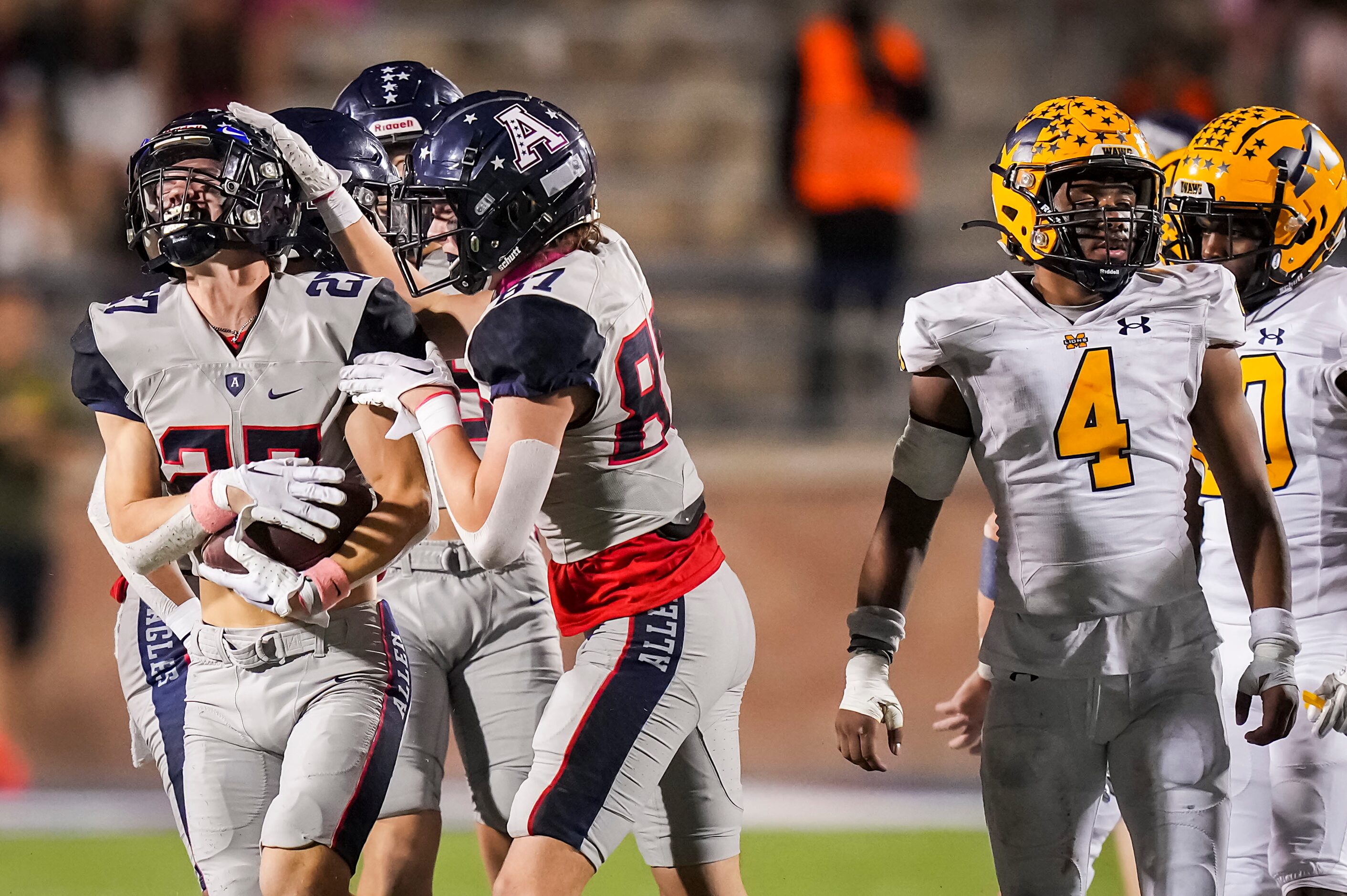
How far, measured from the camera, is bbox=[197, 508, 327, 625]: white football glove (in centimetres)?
319

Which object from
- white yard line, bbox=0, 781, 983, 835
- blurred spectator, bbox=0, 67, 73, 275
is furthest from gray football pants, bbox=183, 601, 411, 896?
blurred spectator, bbox=0, 67, 73, 275

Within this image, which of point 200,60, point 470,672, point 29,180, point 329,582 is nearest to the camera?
point 329,582

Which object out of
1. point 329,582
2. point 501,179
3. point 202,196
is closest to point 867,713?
point 329,582

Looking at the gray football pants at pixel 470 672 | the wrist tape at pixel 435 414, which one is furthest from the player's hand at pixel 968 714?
the wrist tape at pixel 435 414

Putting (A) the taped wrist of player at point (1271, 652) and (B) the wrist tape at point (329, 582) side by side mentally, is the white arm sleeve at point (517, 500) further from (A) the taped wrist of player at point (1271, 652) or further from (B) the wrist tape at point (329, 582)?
(A) the taped wrist of player at point (1271, 652)

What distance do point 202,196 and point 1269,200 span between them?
2321 millimetres

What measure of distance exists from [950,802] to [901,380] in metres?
2.58

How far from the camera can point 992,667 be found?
10.8 feet

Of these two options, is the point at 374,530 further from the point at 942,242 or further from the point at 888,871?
the point at 942,242

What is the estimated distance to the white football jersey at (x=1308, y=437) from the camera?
3635 mm

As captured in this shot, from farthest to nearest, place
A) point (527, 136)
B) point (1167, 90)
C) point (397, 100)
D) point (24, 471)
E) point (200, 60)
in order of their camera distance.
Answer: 1. point (200, 60)
2. point (1167, 90)
3. point (24, 471)
4. point (397, 100)
5. point (527, 136)

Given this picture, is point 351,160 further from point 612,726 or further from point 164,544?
point 612,726

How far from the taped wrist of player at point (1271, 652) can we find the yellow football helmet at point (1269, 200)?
0.87 m

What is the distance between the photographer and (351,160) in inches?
163
